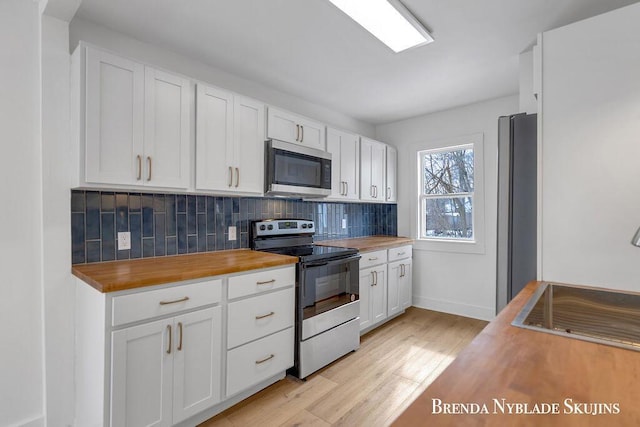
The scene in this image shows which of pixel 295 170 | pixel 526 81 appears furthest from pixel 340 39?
pixel 526 81

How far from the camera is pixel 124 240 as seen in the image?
208cm

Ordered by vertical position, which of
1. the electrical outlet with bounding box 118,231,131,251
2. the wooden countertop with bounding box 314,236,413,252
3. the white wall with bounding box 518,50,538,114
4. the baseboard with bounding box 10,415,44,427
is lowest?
the baseboard with bounding box 10,415,44,427

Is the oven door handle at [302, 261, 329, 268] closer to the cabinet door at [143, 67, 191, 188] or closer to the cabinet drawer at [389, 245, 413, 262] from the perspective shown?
the cabinet door at [143, 67, 191, 188]

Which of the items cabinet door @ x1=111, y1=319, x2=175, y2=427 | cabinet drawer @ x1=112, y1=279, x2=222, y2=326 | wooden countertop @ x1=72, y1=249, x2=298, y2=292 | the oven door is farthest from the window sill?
cabinet door @ x1=111, y1=319, x2=175, y2=427

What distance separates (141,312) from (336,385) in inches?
58.0

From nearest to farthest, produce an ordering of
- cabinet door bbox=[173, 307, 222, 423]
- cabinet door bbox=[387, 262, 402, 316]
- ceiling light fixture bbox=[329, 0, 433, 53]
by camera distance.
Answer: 1. cabinet door bbox=[173, 307, 222, 423]
2. ceiling light fixture bbox=[329, 0, 433, 53]
3. cabinet door bbox=[387, 262, 402, 316]

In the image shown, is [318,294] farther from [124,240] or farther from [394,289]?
[124,240]

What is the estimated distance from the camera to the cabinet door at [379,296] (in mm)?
3201

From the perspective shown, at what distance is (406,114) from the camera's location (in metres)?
3.97

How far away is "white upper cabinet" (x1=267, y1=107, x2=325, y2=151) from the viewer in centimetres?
263

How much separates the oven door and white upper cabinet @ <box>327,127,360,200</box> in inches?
32.9

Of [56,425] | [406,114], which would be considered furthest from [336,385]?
[406,114]

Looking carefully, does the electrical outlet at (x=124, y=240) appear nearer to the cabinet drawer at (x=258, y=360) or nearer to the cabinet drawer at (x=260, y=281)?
the cabinet drawer at (x=260, y=281)

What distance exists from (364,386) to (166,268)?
1.62 metres
